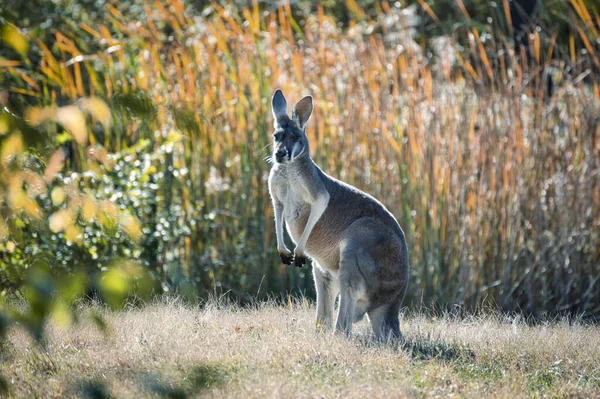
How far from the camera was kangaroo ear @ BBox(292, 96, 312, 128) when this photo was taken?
518 centimetres

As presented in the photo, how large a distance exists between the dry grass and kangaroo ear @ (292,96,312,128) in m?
1.29

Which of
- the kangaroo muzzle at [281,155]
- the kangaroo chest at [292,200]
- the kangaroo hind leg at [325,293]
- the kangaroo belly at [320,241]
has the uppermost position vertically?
the kangaroo muzzle at [281,155]

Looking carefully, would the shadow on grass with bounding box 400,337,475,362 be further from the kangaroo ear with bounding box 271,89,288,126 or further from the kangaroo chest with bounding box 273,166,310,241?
the kangaroo ear with bounding box 271,89,288,126

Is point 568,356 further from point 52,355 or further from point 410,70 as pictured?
point 410,70

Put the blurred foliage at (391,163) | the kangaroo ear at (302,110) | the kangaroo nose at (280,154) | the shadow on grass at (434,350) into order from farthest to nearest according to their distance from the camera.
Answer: the blurred foliage at (391,163) → the kangaroo ear at (302,110) → the kangaroo nose at (280,154) → the shadow on grass at (434,350)

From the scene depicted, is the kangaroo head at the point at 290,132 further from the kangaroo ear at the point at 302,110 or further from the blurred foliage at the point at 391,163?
the blurred foliage at the point at 391,163

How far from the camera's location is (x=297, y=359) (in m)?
4.36

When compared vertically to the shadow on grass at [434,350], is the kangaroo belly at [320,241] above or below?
above

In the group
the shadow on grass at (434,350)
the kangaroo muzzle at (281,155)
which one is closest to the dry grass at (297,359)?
the shadow on grass at (434,350)

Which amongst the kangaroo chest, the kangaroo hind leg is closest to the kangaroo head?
the kangaroo chest

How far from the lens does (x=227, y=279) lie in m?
7.27

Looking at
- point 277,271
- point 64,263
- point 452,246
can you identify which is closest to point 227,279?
point 277,271

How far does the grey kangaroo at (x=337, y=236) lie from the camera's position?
4.88 meters

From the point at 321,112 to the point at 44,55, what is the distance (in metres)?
2.46
